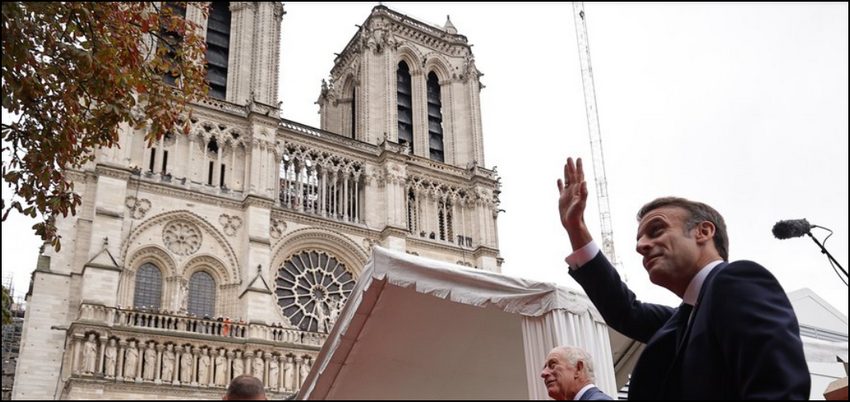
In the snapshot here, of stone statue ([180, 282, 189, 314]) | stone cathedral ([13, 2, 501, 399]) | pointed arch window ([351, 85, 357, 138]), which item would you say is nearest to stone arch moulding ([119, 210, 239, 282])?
stone cathedral ([13, 2, 501, 399])

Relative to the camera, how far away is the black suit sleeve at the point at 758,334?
1.50 meters

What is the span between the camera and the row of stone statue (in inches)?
703

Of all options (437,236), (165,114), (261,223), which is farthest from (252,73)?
(165,114)

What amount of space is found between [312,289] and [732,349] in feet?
71.5

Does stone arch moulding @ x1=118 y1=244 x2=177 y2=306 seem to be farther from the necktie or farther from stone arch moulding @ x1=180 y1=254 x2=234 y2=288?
the necktie

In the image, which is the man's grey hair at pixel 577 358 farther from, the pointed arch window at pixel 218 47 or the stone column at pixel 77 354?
the pointed arch window at pixel 218 47

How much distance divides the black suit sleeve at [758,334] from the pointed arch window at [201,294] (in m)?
20.3

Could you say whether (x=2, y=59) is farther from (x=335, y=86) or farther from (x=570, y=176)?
(x=335, y=86)

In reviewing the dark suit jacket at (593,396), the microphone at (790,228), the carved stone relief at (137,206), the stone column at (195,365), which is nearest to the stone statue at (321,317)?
the stone column at (195,365)

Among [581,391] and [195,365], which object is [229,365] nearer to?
[195,365]

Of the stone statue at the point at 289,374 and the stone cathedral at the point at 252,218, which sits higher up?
the stone cathedral at the point at 252,218

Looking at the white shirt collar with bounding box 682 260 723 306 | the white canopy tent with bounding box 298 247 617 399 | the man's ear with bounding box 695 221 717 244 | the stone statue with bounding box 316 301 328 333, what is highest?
the stone statue with bounding box 316 301 328 333

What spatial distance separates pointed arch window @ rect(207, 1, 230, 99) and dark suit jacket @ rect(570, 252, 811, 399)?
23.8m

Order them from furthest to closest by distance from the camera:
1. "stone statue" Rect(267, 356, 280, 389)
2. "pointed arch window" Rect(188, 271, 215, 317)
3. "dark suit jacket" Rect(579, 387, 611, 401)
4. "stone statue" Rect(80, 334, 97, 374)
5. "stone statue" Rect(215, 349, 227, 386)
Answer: "pointed arch window" Rect(188, 271, 215, 317), "stone statue" Rect(267, 356, 280, 389), "stone statue" Rect(215, 349, 227, 386), "stone statue" Rect(80, 334, 97, 374), "dark suit jacket" Rect(579, 387, 611, 401)
